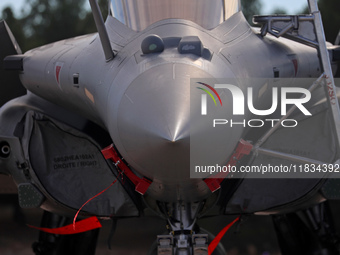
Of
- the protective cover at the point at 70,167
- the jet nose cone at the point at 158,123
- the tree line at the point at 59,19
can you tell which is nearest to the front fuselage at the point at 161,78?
the jet nose cone at the point at 158,123

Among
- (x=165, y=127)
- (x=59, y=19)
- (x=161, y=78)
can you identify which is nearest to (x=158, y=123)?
(x=165, y=127)

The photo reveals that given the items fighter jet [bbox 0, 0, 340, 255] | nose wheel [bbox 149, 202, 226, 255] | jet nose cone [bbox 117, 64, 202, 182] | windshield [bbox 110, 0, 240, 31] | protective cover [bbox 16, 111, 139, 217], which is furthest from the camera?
protective cover [bbox 16, 111, 139, 217]

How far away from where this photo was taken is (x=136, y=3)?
18.7 ft

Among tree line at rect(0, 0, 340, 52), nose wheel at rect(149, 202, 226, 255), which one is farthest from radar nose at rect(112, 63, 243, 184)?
tree line at rect(0, 0, 340, 52)

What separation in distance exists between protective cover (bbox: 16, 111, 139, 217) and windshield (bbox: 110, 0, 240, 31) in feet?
3.71

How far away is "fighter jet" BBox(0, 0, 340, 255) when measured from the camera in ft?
14.9

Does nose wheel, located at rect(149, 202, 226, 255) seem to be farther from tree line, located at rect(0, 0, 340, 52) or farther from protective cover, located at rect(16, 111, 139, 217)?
tree line, located at rect(0, 0, 340, 52)

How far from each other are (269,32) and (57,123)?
6.25 ft

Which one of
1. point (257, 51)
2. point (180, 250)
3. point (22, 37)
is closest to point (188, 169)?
point (180, 250)

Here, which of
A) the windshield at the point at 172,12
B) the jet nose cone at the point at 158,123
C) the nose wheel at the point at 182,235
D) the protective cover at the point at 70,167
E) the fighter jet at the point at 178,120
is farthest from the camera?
the protective cover at the point at 70,167

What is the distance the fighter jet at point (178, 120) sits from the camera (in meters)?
4.54

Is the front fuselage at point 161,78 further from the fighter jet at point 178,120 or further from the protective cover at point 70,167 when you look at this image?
the protective cover at point 70,167

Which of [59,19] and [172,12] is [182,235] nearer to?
[172,12]

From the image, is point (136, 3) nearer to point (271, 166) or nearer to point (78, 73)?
point (78, 73)
